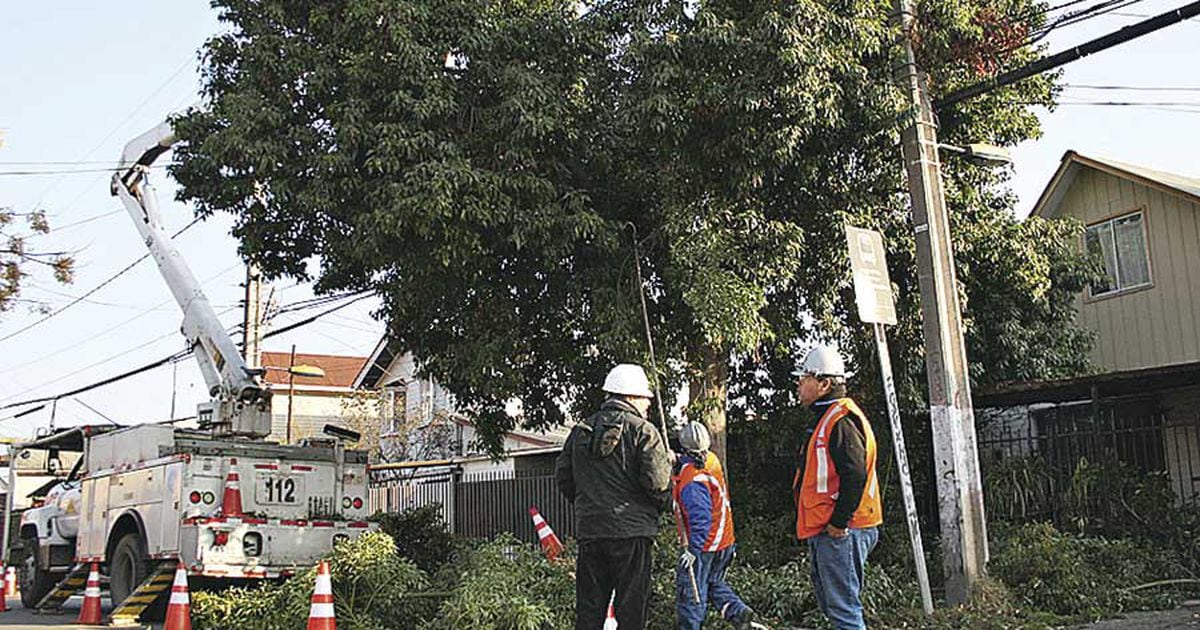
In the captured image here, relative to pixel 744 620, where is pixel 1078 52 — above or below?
above

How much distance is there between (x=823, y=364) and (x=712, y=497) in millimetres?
2281

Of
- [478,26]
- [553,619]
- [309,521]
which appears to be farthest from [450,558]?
[478,26]

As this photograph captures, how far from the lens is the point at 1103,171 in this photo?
2050cm

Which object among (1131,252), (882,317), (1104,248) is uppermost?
(1104,248)

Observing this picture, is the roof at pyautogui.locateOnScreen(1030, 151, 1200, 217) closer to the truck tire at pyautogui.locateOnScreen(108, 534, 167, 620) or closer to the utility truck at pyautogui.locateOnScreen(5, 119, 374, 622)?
the utility truck at pyautogui.locateOnScreen(5, 119, 374, 622)

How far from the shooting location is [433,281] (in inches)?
527

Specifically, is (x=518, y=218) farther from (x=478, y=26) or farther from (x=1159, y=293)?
(x=1159, y=293)

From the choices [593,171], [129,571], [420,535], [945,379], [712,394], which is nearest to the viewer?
[945,379]

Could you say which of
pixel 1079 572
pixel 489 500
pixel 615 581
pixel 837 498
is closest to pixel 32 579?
pixel 489 500

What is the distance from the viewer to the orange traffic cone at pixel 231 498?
42.7 ft

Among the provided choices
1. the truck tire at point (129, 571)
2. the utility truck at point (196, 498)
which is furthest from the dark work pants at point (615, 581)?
the truck tire at point (129, 571)

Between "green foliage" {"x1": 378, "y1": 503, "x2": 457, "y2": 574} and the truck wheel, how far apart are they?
16.4ft

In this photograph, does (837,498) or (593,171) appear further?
(593,171)

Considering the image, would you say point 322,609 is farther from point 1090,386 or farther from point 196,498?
point 1090,386
